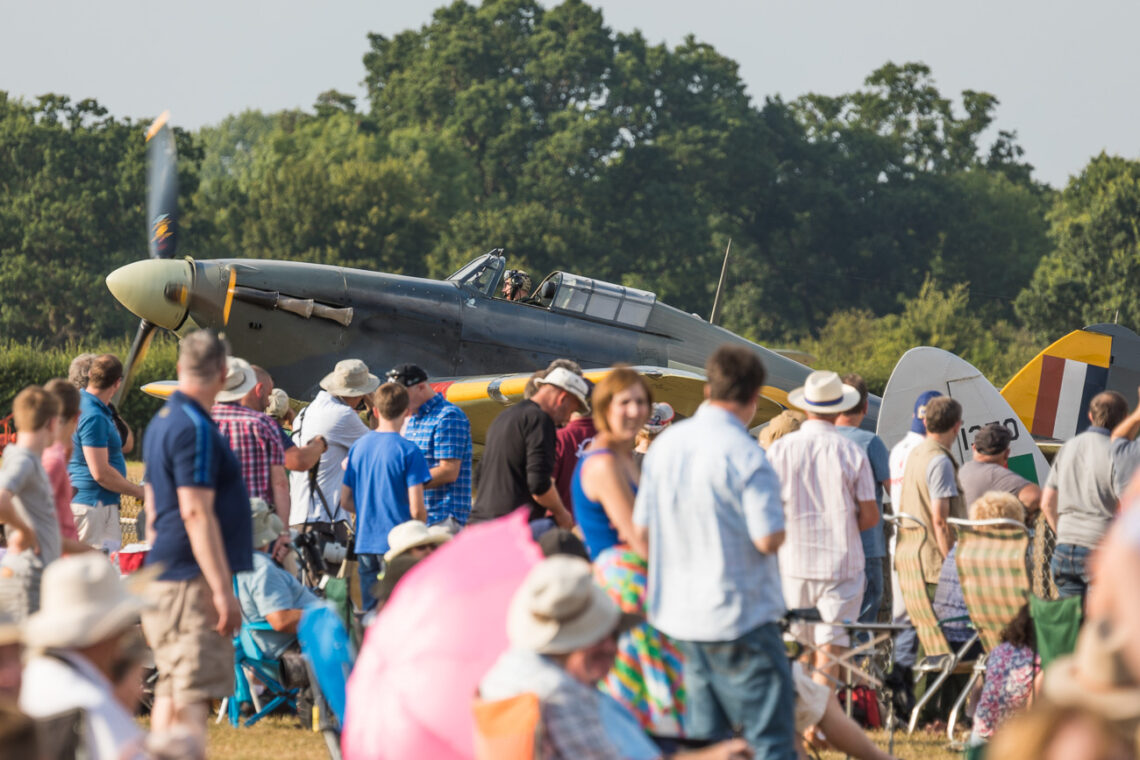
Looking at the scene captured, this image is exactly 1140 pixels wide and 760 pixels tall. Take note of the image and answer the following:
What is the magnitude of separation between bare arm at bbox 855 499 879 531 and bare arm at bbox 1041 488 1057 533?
1.14m

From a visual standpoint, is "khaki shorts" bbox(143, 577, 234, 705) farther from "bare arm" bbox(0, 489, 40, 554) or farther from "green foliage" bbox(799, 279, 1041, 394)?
"green foliage" bbox(799, 279, 1041, 394)

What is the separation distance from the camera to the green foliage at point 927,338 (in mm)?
45969

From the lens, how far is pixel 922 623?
5.90m

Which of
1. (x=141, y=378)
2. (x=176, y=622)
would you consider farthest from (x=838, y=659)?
(x=141, y=378)

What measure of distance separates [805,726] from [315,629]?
1.63 metres

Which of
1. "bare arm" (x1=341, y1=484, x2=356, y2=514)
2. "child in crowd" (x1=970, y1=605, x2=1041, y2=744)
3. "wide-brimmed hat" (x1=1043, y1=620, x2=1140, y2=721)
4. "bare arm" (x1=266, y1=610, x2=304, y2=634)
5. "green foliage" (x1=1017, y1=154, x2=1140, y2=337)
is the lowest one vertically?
"bare arm" (x1=266, y1=610, x2=304, y2=634)

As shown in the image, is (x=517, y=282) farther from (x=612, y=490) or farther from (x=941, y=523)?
(x=612, y=490)

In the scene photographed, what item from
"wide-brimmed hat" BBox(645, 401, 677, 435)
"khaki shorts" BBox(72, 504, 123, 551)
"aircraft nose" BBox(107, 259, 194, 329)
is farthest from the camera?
"aircraft nose" BBox(107, 259, 194, 329)

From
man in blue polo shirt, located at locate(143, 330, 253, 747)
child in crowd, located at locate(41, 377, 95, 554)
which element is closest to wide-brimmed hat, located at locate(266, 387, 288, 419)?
child in crowd, located at locate(41, 377, 95, 554)

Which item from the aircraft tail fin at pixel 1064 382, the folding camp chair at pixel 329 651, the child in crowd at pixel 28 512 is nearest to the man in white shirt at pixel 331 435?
the child in crowd at pixel 28 512

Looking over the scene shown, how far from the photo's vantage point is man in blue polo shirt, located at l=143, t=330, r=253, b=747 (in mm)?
4180

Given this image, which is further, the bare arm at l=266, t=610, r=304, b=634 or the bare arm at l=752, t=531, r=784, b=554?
the bare arm at l=266, t=610, r=304, b=634

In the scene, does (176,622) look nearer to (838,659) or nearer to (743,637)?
(743,637)

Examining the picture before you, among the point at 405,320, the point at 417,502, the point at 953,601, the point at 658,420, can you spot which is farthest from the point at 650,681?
the point at 405,320
